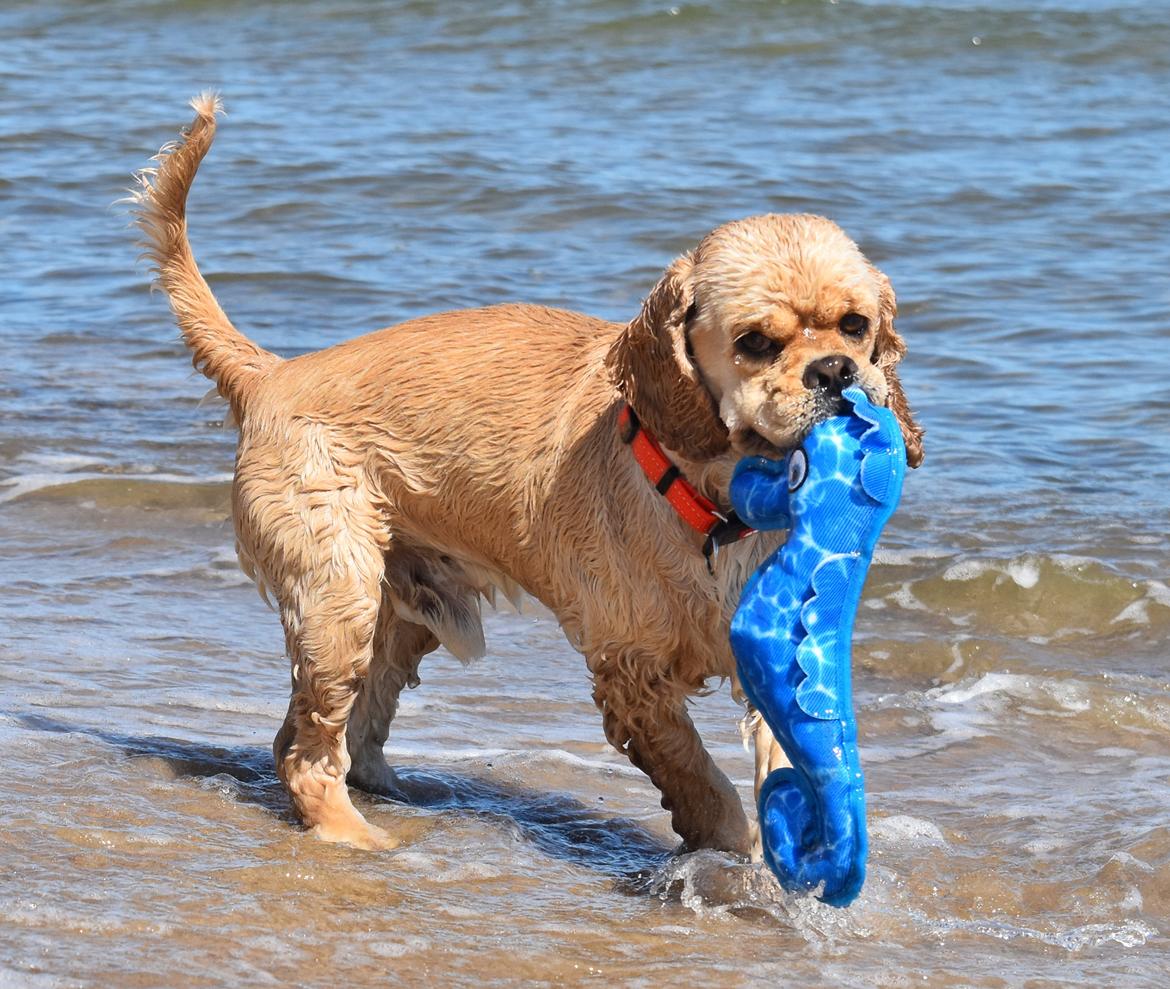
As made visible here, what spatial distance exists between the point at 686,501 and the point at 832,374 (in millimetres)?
590

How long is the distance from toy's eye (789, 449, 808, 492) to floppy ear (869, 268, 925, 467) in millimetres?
393

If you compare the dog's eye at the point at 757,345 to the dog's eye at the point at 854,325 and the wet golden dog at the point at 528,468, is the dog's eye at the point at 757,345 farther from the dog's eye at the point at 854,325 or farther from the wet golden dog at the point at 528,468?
the dog's eye at the point at 854,325

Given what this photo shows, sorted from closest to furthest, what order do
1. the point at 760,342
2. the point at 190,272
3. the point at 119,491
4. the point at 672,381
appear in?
the point at 760,342, the point at 672,381, the point at 190,272, the point at 119,491

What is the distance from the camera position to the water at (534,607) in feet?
13.6

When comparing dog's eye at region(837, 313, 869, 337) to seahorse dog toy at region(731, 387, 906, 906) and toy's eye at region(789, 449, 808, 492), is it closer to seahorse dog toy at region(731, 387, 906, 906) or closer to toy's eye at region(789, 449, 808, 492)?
seahorse dog toy at region(731, 387, 906, 906)

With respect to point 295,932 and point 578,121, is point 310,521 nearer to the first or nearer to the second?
point 295,932

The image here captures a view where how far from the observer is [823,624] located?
3.92 metres

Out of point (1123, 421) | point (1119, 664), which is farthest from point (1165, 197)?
point (1119, 664)

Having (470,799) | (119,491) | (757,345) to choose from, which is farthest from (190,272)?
(119,491)

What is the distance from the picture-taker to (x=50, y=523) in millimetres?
7660

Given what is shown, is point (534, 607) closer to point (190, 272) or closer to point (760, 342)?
point (190, 272)

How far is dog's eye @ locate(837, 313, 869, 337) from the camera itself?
4.13 m

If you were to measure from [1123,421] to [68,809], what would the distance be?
19.8ft

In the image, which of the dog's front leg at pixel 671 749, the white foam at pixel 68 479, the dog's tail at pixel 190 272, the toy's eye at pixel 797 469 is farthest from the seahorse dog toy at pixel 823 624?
the white foam at pixel 68 479
